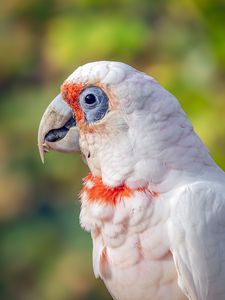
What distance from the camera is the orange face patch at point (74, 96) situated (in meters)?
2.39

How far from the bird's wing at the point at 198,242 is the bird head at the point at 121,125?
11cm

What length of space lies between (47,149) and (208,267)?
0.56 meters

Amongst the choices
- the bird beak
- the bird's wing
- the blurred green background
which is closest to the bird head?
the bird beak

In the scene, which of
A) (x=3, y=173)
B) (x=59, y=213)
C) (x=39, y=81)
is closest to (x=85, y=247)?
(x=59, y=213)

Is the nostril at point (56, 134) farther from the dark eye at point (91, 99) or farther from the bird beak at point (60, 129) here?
the dark eye at point (91, 99)

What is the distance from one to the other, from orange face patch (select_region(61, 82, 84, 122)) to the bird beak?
0.06 feet

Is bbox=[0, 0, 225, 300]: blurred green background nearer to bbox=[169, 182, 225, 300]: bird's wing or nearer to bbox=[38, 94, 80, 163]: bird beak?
bbox=[38, 94, 80, 163]: bird beak

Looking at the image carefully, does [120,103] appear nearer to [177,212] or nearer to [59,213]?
[177,212]

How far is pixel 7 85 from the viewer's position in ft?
20.4

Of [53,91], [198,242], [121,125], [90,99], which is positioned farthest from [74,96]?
[53,91]

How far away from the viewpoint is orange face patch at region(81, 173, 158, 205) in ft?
7.54

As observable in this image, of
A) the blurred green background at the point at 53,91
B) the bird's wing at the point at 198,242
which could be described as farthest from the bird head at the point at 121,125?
the blurred green background at the point at 53,91

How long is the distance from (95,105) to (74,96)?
0.07m

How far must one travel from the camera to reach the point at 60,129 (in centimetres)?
243
